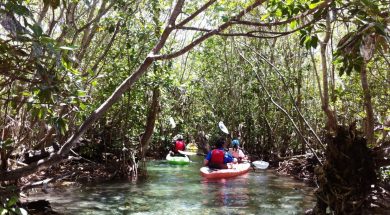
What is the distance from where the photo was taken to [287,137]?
53.9 feet

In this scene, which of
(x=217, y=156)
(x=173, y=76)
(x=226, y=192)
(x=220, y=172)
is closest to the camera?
(x=226, y=192)

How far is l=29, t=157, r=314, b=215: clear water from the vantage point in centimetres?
803

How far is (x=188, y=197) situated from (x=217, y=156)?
3.21 metres

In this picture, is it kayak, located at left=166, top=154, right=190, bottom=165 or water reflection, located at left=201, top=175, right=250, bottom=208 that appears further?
kayak, located at left=166, top=154, right=190, bottom=165

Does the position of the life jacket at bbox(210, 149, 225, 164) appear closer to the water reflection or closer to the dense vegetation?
the water reflection

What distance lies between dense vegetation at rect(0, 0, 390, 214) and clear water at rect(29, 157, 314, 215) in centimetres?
107

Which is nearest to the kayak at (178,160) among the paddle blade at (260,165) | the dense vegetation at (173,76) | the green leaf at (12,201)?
the dense vegetation at (173,76)

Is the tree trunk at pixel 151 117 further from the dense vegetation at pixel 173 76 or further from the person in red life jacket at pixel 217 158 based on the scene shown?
the person in red life jacket at pixel 217 158

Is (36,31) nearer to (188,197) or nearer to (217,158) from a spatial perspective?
(188,197)

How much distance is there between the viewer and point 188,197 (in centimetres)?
941

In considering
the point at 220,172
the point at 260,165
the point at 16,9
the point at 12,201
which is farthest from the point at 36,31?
the point at 260,165

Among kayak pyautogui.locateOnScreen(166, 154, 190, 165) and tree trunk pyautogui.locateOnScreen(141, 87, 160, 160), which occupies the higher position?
tree trunk pyautogui.locateOnScreen(141, 87, 160, 160)

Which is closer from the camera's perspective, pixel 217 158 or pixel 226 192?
pixel 226 192

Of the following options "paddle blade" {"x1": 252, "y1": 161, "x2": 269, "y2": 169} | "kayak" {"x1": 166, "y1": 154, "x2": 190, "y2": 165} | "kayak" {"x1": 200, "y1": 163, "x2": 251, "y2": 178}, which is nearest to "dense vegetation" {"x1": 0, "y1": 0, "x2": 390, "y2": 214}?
"paddle blade" {"x1": 252, "y1": 161, "x2": 269, "y2": 169}
